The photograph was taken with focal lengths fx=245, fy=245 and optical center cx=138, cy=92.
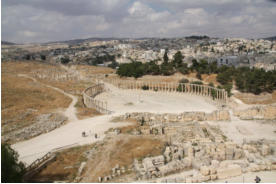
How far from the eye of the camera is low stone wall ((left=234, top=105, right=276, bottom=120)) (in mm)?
37625

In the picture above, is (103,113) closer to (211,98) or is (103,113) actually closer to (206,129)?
(206,129)

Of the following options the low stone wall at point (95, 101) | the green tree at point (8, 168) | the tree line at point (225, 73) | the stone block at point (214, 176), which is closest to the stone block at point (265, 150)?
the stone block at point (214, 176)

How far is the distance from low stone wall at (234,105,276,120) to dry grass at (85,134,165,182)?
56.7 ft

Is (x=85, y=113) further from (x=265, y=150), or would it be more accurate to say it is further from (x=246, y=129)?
(x=265, y=150)

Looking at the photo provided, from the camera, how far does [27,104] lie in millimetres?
46812

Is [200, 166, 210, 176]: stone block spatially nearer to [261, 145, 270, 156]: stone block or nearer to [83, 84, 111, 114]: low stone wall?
[261, 145, 270, 156]: stone block

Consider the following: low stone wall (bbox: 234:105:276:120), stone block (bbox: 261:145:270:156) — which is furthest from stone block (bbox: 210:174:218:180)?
low stone wall (bbox: 234:105:276:120)

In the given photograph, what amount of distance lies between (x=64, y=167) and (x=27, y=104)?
2787 centimetres

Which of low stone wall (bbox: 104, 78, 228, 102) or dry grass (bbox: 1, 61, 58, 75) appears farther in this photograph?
dry grass (bbox: 1, 61, 58, 75)

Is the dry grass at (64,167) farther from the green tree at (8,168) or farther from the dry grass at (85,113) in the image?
the dry grass at (85,113)

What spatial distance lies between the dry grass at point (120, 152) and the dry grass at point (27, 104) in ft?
53.7

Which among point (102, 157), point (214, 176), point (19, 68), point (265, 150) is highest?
point (19, 68)

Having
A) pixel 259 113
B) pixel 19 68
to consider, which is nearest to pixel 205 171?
pixel 259 113

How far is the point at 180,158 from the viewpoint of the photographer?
23.5 meters
